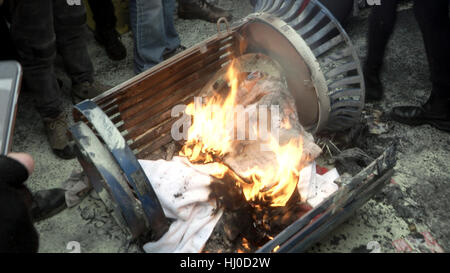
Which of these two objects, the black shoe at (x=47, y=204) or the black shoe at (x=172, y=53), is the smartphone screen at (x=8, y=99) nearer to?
the black shoe at (x=47, y=204)

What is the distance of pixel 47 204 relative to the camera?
124 inches

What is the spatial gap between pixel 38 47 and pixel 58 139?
86 cm

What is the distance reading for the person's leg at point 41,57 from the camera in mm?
3217

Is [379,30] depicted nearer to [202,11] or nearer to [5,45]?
[202,11]

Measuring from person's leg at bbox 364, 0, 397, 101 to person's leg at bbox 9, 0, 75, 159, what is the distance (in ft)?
9.82

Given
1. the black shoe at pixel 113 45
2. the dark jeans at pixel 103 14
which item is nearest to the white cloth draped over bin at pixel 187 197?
the black shoe at pixel 113 45

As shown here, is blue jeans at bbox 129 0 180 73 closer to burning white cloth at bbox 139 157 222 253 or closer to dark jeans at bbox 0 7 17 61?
dark jeans at bbox 0 7 17 61

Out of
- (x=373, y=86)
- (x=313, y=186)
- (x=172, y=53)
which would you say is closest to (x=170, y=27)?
(x=172, y=53)

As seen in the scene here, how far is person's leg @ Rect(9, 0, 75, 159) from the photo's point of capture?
10.6 feet

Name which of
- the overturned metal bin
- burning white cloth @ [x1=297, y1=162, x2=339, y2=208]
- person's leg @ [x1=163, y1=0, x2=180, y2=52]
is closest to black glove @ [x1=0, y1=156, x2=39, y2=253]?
the overturned metal bin

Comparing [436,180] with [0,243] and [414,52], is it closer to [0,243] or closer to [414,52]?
[414,52]
